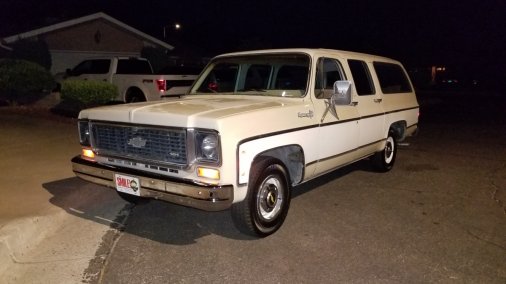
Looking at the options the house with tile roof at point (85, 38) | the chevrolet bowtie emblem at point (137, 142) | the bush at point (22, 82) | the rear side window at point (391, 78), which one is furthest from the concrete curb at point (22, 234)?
the house with tile roof at point (85, 38)

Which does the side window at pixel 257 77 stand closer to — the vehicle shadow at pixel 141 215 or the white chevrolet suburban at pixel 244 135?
the white chevrolet suburban at pixel 244 135

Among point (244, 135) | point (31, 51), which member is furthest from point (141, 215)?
point (31, 51)

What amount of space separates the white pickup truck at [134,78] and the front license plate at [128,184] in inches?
310

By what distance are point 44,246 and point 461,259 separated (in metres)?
4.13

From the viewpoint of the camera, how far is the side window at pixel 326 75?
17.8 feet

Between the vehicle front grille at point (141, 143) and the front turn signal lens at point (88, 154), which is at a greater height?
the vehicle front grille at point (141, 143)

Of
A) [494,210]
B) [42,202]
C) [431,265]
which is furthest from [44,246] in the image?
[494,210]

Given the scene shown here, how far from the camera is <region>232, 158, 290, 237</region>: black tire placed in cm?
449

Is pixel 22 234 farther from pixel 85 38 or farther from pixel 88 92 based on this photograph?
pixel 85 38

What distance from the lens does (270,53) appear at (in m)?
5.88

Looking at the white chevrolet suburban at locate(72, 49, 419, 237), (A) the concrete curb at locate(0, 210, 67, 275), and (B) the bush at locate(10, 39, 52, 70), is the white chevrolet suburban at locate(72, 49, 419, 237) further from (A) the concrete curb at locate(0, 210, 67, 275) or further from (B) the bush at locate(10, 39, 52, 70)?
(B) the bush at locate(10, 39, 52, 70)

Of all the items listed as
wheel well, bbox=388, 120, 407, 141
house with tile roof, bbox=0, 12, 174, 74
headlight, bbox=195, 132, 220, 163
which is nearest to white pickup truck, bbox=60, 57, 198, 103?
wheel well, bbox=388, 120, 407, 141

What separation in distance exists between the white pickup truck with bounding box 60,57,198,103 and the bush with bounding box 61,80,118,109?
850mm

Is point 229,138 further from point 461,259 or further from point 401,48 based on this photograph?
point 401,48
